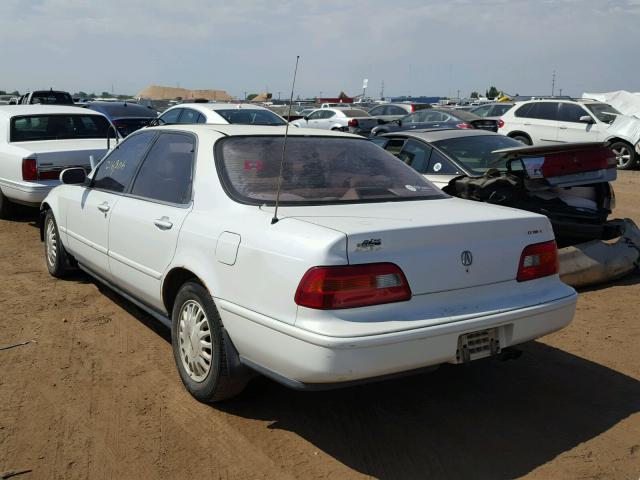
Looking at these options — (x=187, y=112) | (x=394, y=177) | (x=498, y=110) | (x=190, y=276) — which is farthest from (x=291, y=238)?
(x=498, y=110)

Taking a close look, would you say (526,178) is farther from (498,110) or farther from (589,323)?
(498,110)

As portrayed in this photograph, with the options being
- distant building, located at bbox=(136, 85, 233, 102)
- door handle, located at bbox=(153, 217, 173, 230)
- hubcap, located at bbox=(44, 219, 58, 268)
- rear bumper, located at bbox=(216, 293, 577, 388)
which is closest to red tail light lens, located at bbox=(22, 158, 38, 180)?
hubcap, located at bbox=(44, 219, 58, 268)

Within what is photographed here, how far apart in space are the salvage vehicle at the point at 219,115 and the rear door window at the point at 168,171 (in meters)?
7.43

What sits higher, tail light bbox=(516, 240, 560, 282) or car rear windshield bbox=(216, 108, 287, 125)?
car rear windshield bbox=(216, 108, 287, 125)

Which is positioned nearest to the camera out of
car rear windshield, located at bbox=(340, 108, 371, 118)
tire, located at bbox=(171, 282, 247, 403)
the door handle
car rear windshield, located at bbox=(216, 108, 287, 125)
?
tire, located at bbox=(171, 282, 247, 403)

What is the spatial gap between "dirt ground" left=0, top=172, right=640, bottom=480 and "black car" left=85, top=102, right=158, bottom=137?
1095cm

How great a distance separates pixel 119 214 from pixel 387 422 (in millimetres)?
2403

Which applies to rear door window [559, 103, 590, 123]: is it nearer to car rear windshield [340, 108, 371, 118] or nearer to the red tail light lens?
car rear windshield [340, 108, 371, 118]

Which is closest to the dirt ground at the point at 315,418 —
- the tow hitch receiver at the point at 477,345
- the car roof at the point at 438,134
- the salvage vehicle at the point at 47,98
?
the tow hitch receiver at the point at 477,345

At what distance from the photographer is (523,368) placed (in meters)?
4.45

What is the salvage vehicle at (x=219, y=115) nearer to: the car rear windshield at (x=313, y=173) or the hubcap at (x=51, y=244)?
the hubcap at (x=51, y=244)

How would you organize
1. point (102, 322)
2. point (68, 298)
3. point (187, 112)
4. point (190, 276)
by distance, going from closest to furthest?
point (190, 276)
point (102, 322)
point (68, 298)
point (187, 112)

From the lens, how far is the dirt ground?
3.19 m

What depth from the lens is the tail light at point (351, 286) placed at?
2994 millimetres
